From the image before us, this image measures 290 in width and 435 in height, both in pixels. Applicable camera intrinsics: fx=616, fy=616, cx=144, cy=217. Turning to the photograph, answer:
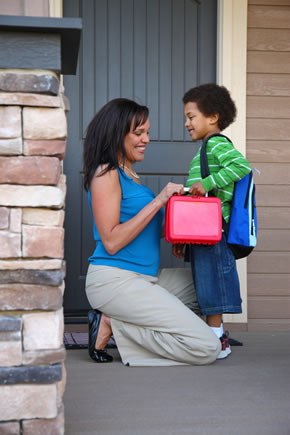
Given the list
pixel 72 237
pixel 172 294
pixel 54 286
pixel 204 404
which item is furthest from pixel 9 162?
pixel 72 237

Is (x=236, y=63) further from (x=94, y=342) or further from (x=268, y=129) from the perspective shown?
(x=94, y=342)

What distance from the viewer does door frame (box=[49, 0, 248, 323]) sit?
3.87 m

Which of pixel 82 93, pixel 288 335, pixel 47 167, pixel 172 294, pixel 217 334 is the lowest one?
pixel 288 335

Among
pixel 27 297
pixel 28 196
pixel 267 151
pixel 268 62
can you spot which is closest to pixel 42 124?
pixel 28 196

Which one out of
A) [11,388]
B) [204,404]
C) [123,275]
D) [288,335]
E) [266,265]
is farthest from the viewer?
[266,265]

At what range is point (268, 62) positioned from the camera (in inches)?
156

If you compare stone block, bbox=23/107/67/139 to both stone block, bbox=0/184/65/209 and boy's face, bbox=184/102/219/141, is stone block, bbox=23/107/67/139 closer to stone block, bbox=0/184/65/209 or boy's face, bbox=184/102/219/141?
stone block, bbox=0/184/65/209

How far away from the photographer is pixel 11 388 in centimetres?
150

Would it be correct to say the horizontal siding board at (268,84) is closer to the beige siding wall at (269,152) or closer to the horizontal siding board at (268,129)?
the beige siding wall at (269,152)

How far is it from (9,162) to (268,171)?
272 centimetres

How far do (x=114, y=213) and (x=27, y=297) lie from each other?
1252 mm

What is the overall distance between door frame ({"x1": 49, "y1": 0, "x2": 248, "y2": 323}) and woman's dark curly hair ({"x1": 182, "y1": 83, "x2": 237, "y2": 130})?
69cm

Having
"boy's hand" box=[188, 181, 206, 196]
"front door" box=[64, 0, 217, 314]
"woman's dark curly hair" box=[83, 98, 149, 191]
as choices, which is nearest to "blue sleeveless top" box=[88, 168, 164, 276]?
"woman's dark curly hair" box=[83, 98, 149, 191]

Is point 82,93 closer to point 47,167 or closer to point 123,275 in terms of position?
point 123,275
